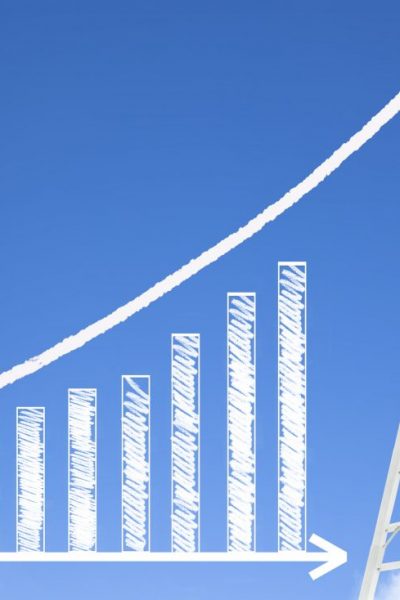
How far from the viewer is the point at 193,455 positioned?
11.3ft

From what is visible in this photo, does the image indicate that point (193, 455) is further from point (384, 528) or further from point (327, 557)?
point (384, 528)

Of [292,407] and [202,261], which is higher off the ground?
[202,261]

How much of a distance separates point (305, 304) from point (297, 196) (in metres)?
0.31

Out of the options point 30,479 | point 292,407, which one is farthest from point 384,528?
point 30,479

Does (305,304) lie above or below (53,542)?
above

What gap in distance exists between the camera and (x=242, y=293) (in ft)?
11.3

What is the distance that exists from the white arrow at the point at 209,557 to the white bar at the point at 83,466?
0.04 m

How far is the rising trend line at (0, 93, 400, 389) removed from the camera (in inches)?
136

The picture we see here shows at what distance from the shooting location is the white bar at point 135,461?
11.3 ft

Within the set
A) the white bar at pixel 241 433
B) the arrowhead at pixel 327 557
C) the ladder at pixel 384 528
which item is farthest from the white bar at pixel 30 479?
the ladder at pixel 384 528

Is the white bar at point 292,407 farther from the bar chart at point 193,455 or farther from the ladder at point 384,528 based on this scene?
the ladder at point 384,528

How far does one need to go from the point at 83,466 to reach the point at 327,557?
2.48 ft

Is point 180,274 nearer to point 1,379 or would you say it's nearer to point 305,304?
point 305,304

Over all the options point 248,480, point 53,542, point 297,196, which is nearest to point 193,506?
point 248,480
